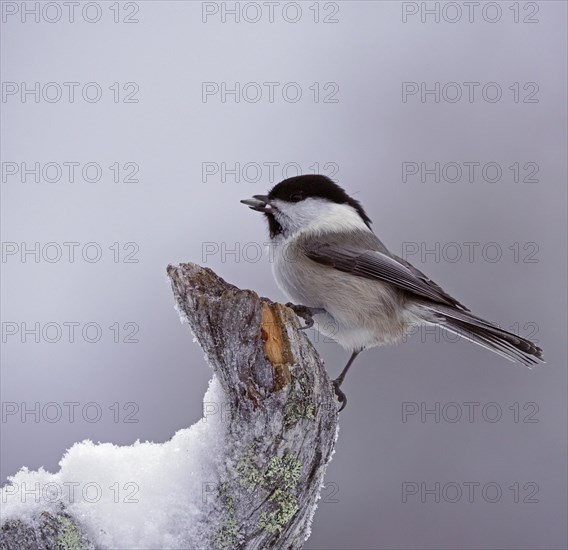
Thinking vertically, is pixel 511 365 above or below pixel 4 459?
above

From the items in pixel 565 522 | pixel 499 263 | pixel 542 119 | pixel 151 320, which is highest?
pixel 542 119

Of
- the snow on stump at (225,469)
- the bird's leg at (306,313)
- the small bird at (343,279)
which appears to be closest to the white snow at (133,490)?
the snow on stump at (225,469)

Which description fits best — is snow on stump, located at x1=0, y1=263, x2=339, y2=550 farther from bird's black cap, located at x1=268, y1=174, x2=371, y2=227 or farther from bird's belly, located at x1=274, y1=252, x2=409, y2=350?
bird's black cap, located at x1=268, y1=174, x2=371, y2=227

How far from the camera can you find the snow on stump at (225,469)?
182 centimetres

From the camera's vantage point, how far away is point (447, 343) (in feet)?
16.6

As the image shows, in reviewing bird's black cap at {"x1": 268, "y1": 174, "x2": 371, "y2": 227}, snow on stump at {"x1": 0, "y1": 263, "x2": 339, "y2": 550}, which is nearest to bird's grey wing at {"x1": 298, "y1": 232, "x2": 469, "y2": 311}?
bird's black cap at {"x1": 268, "y1": 174, "x2": 371, "y2": 227}

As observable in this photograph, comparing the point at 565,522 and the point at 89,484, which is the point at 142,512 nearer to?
the point at 89,484

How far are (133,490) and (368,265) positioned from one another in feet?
5.05

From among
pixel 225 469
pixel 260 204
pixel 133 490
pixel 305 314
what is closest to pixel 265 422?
pixel 225 469

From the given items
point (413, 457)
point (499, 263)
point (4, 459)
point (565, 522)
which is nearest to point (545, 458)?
point (565, 522)

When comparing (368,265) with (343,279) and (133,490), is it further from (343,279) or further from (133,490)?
(133,490)

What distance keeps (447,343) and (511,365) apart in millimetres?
470

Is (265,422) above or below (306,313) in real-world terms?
below

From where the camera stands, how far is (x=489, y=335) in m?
2.93
